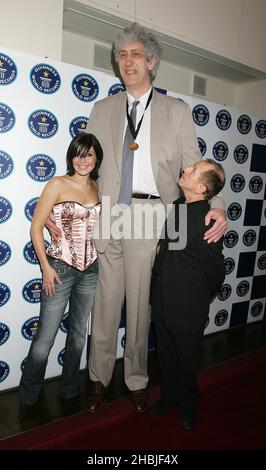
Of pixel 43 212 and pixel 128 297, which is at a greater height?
pixel 43 212

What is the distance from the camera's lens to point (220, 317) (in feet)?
9.22

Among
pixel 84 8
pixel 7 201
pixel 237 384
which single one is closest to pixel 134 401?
pixel 237 384

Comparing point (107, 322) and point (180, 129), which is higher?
point (180, 129)

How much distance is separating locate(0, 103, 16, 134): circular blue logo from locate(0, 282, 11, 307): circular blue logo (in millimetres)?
780

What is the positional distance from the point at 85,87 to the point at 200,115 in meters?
0.86

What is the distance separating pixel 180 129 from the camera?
169 cm

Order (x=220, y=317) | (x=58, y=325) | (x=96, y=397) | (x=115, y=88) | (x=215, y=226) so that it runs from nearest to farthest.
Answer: (x=215, y=226) < (x=58, y=325) < (x=96, y=397) < (x=115, y=88) < (x=220, y=317)

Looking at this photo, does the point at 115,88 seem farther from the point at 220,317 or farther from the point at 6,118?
the point at 220,317

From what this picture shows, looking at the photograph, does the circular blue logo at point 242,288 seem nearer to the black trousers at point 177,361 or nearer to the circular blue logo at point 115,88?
the black trousers at point 177,361

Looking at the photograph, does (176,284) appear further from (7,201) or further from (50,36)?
(50,36)

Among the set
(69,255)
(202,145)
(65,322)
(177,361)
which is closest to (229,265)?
(202,145)

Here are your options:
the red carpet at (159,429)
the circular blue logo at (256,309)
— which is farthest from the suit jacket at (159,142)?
the circular blue logo at (256,309)

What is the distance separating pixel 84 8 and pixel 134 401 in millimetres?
2431

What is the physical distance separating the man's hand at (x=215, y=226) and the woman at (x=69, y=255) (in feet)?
1.76
